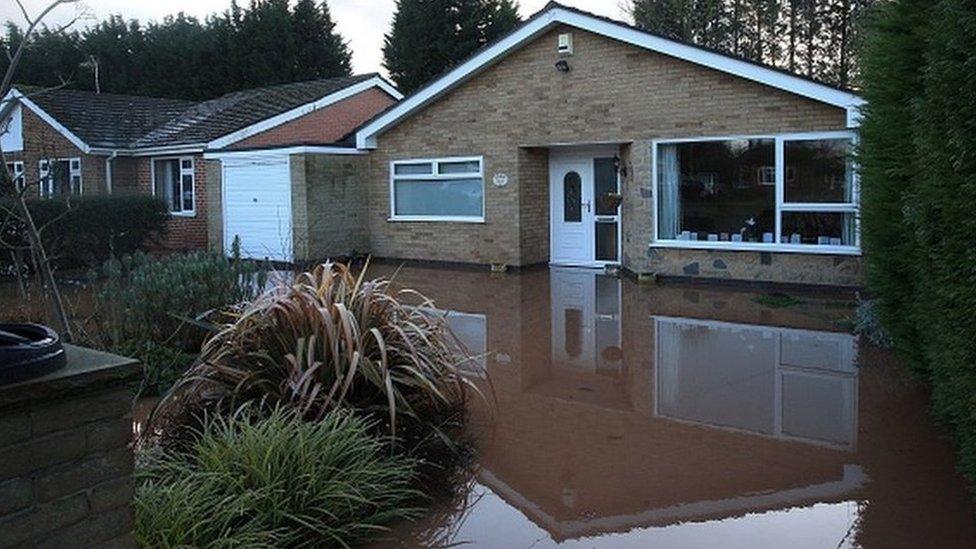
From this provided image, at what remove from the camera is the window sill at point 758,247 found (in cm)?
1283

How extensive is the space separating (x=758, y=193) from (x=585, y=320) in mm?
4315

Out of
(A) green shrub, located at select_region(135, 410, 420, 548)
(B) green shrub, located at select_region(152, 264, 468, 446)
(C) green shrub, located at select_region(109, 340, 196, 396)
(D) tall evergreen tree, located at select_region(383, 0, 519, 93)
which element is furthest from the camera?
(D) tall evergreen tree, located at select_region(383, 0, 519, 93)

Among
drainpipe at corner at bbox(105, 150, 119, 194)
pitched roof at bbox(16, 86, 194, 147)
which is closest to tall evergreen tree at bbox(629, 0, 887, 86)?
pitched roof at bbox(16, 86, 194, 147)

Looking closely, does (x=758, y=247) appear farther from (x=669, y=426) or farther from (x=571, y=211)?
(x=669, y=426)

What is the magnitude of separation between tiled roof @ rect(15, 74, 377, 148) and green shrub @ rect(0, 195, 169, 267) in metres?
3.27

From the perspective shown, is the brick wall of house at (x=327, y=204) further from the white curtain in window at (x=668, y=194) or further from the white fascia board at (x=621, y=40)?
the white curtain in window at (x=668, y=194)

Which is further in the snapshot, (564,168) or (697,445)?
(564,168)

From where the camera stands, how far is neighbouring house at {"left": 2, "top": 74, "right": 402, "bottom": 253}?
19.0m

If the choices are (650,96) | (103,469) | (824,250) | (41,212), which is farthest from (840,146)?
(41,212)

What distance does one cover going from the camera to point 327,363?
554cm

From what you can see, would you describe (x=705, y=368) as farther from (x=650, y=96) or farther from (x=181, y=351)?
(x=650, y=96)

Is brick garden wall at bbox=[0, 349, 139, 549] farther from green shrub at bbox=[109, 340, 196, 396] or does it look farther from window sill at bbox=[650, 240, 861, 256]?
window sill at bbox=[650, 240, 861, 256]

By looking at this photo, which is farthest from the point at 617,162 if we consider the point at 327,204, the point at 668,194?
the point at 327,204

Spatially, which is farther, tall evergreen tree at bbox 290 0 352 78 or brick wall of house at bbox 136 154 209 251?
tall evergreen tree at bbox 290 0 352 78
